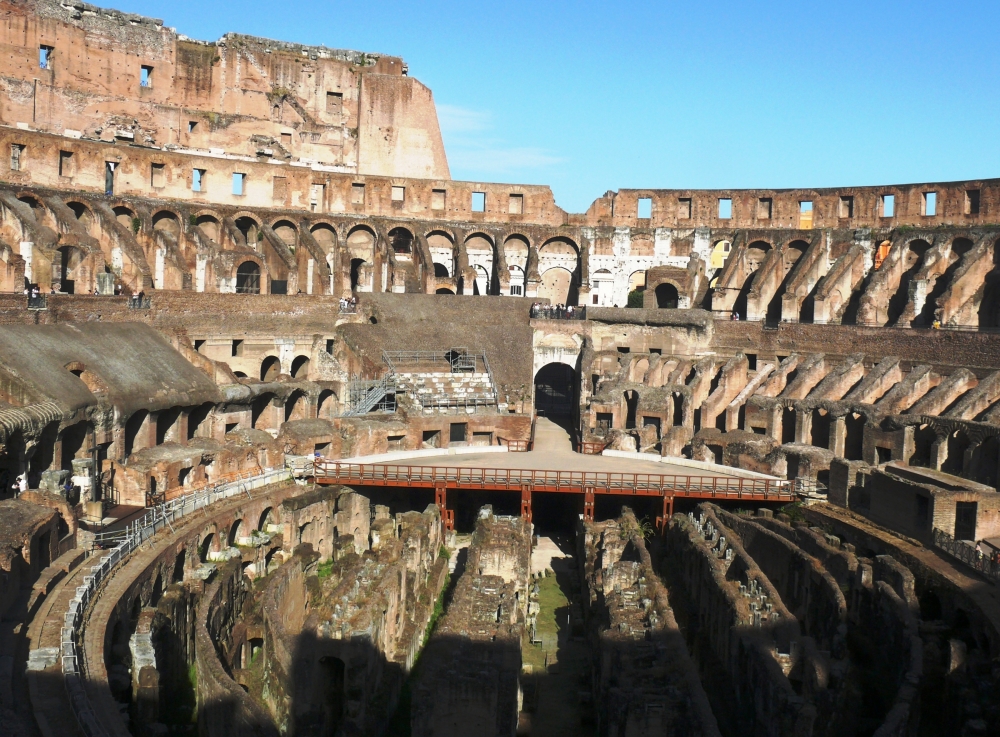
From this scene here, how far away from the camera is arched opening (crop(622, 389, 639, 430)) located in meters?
37.5

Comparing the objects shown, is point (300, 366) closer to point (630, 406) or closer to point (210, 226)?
point (210, 226)

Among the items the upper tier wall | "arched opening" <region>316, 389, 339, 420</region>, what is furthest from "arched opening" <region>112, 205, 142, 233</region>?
"arched opening" <region>316, 389, 339, 420</region>

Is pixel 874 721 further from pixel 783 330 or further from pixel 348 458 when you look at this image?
pixel 783 330

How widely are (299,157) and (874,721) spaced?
122ft

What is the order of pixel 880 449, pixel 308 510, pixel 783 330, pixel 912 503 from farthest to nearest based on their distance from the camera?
pixel 783 330
pixel 880 449
pixel 308 510
pixel 912 503

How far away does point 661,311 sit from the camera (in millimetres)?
41750

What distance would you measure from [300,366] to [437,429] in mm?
7604

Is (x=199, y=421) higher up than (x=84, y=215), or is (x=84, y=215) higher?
(x=84, y=215)

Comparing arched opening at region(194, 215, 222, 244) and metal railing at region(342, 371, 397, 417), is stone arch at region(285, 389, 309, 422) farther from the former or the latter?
arched opening at region(194, 215, 222, 244)

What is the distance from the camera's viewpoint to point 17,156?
3925 cm

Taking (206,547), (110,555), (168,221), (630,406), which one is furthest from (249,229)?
(110,555)

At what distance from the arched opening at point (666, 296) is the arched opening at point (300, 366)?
14707 mm

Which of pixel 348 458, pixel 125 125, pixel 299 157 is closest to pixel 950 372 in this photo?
pixel 348 458

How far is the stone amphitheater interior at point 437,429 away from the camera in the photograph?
17.8 metres
